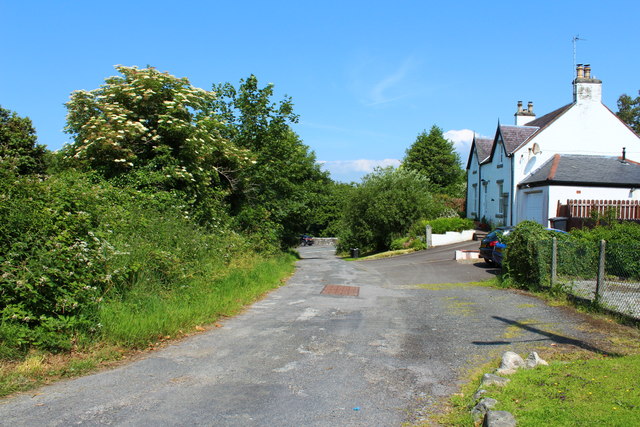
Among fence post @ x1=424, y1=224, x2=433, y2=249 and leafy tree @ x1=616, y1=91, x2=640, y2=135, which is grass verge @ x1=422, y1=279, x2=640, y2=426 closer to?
fence post @ x1=424, y1=224, x2=433, y2=249

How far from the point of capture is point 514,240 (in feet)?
44.9

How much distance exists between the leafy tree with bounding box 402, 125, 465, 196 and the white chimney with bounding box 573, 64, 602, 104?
26.3 metres

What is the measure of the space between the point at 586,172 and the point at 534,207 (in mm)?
3261

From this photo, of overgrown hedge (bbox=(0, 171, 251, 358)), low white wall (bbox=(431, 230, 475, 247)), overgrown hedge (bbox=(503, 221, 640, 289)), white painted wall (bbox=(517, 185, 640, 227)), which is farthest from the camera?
low white wall (bbox=(431, 230, 475, 247))

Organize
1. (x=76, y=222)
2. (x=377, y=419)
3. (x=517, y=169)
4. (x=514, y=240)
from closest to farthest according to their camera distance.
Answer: (x=377, y=419) → (x=76, y=222) → (x=514, y=240) → (x=517, y=169)

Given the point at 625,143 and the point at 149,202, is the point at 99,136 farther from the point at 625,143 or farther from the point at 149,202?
the point at 625,143

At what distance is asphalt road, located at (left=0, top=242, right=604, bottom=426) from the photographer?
4414 millimetres

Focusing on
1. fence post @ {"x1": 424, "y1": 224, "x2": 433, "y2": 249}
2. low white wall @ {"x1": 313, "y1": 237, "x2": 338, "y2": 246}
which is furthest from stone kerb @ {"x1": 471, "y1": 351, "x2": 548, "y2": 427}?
low white wall @ {"x1": 313, "y1": 237, "x2": 338, "y2": 246}

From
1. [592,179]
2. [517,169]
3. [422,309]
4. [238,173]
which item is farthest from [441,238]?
[422,309]

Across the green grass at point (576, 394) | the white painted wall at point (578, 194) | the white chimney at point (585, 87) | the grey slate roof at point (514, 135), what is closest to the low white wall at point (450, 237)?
the grey slate roof at point (514, 135)

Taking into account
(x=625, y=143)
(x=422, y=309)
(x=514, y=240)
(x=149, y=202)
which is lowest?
(x=422, y=309)

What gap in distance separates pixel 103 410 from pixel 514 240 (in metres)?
11.9

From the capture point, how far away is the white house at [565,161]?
84.5 ft

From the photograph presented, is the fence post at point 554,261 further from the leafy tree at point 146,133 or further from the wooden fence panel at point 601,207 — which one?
the wooden fence panel at point 601,207
